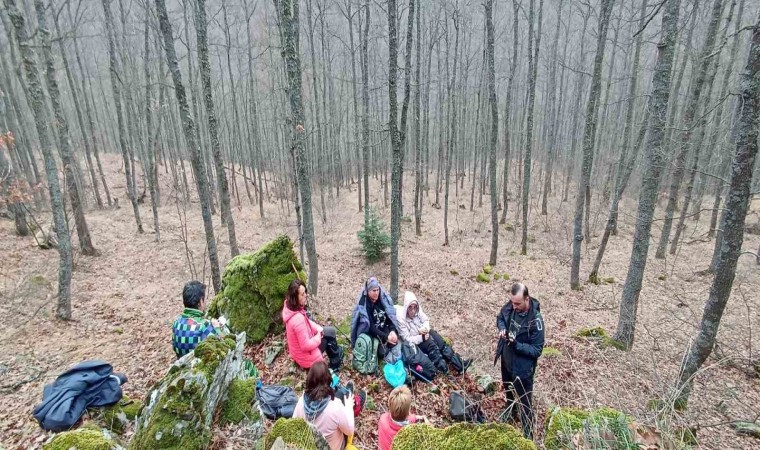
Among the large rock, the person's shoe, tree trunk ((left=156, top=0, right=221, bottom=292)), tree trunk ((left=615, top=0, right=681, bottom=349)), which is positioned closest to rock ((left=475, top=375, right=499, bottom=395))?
the person's shoe

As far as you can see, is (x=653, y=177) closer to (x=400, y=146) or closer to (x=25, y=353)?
(x=400, y=146)

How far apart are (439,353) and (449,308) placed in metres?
3.42

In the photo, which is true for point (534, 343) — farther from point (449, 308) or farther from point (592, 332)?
point (449, 308)

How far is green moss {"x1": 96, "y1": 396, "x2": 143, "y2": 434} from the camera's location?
3.24 m

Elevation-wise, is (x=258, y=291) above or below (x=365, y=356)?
above

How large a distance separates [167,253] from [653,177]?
14.1 m

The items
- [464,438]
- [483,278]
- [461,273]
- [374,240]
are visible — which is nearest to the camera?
[464,438]

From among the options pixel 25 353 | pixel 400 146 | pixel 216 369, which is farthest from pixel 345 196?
pixel 216 369

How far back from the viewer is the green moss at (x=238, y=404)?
3.03m

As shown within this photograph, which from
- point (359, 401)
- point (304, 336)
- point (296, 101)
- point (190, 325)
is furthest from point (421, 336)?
point (296, 101)

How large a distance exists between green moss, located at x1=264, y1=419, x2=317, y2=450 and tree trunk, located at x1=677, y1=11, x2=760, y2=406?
11.5 ft

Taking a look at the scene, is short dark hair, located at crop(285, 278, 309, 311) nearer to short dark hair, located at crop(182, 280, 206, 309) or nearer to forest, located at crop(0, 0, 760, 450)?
short dark hair, located at crop(182, 280, 206, 309)

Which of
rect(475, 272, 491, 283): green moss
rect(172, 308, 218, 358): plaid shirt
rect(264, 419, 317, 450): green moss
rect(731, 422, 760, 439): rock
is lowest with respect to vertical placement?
rect(475, 272, 491, 283): green moss

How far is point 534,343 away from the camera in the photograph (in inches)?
177
